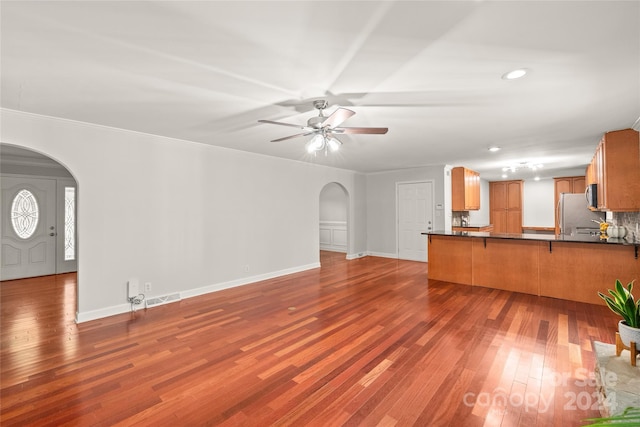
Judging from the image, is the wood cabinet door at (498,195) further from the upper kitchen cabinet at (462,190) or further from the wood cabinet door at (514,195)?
the upper kitchen cabinet at (462,190)

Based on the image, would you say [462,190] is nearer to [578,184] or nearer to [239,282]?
[578,184]

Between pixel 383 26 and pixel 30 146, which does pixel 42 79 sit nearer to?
pixel 30 146

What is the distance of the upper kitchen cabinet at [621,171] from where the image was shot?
358cm

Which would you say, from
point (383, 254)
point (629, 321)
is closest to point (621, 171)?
point (629, 321)

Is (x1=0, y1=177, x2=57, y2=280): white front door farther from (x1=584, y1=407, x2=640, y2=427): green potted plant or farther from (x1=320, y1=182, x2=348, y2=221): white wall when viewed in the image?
(x1=584, y1=407, x2=640, y2=427): green potted plant

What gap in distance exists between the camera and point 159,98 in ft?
9.22

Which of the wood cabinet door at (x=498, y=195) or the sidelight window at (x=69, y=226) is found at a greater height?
the wood cabinet door at (x=498, y=195)

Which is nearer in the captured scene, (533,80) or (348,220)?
(533,80)

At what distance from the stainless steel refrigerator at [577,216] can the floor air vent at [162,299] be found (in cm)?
754

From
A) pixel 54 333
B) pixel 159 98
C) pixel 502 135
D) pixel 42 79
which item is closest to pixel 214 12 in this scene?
pixel 159 98

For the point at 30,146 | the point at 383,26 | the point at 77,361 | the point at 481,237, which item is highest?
the point at 383,26

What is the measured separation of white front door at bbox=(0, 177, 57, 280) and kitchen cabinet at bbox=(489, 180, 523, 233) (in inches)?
505

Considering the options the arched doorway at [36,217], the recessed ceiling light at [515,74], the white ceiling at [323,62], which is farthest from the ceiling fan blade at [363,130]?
the arched doorway at [36,217]

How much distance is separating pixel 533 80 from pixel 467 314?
8.90ft
